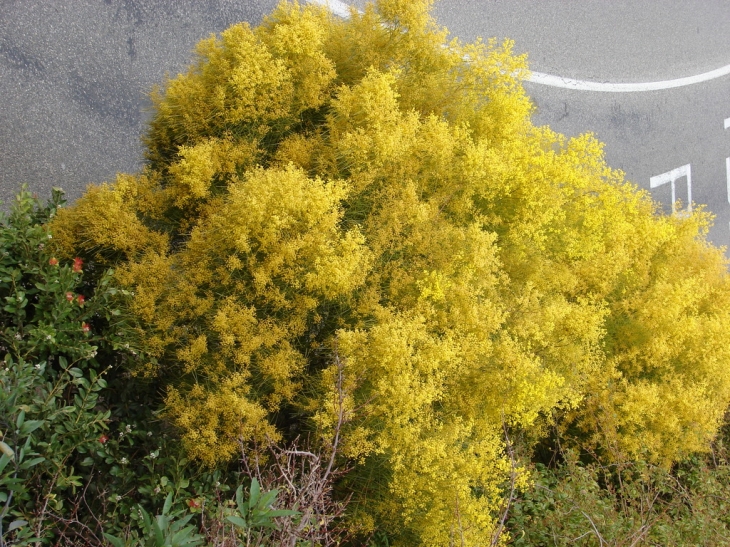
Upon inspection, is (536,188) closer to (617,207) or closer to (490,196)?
(490,196)

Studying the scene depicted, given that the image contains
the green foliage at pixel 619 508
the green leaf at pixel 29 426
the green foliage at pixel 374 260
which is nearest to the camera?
the green leaf at pixel 29 426

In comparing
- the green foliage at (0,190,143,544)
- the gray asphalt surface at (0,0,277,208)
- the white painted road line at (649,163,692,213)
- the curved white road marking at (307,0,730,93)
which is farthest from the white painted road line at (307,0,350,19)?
the white painted road line at (649,163,692,213)

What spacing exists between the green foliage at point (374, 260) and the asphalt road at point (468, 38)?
4.82ft

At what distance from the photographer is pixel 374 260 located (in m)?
4.66

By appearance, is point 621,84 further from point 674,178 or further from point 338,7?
point 338,7

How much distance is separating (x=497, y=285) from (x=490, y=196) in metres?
0.79

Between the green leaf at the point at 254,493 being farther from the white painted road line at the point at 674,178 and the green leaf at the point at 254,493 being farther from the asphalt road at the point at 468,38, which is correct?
the white painted road line at the point at 674,178

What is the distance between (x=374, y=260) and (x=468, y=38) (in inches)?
195

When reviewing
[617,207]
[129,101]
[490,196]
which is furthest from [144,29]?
[617,207]

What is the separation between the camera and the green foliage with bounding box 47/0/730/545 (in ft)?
14.1

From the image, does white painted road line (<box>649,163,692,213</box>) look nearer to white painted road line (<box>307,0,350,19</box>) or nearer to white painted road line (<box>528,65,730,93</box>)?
white painted road line (<box>528,65,730,93</box>)

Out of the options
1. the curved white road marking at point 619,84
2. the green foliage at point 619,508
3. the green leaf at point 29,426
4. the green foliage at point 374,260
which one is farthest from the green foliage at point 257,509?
the curved white road marking at point 619,84

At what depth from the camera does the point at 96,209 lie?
14.6ft

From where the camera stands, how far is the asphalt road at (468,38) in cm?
575
